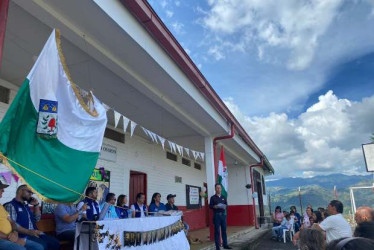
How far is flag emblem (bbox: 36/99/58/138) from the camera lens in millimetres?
2783

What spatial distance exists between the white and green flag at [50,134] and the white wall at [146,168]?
284 centimetres

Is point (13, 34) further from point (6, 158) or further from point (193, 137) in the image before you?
point (193, 137)

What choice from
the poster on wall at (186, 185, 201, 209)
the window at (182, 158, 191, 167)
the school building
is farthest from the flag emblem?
the poster on wall at (186, 185, 201, 209)

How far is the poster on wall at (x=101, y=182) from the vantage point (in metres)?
7.16

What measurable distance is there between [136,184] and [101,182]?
1941mm

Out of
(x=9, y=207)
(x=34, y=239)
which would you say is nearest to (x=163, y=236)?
(x=34, y=239)

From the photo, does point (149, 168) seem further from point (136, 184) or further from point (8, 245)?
point (8, 245)

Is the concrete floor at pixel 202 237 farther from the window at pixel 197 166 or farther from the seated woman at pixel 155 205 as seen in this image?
the window at pixel 197 166

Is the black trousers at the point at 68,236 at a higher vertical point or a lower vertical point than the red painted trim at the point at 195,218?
higher

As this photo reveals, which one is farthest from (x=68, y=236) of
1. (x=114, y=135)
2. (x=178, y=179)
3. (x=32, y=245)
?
(x=178, y=179)

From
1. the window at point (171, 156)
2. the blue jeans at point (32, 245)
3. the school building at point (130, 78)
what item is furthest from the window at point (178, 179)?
the blue jeans at point (32, 245)

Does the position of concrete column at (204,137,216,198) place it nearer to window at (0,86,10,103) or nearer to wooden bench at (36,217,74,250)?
wooden bench at (36,217,74,250)

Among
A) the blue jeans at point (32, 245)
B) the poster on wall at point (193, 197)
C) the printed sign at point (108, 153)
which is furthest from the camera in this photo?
the poster on wall at point (193, 197)

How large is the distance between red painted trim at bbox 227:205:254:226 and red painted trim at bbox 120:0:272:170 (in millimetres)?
9227
